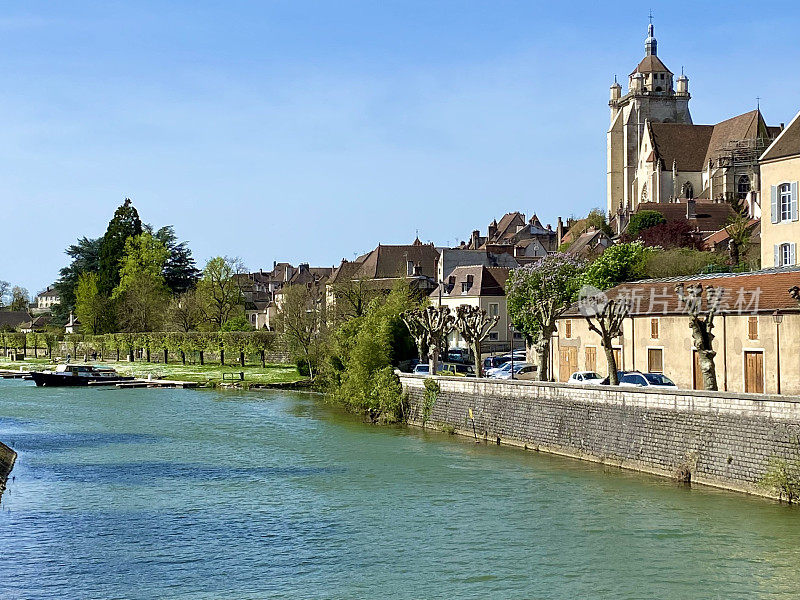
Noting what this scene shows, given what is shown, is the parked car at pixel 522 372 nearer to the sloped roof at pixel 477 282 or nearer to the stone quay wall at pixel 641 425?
the stone quay wall at pixel 641 425

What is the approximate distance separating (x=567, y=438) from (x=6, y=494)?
16.2 metres

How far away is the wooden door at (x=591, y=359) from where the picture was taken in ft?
142

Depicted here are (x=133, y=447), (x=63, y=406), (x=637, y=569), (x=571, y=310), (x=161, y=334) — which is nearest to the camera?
(x=637, y=569)

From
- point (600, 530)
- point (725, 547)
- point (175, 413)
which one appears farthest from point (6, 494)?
point (175, 413)

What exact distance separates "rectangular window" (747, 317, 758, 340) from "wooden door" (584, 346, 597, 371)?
1057 cm

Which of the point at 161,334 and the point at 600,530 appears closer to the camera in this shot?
the point at 600,530

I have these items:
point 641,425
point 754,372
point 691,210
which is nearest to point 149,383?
point 754,372

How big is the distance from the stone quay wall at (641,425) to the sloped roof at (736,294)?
6012mm

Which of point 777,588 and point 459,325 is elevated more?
point 459,325

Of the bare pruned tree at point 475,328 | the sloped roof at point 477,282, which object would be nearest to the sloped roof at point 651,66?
the sloped roof at point 477,282

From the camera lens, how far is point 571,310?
4675 cm

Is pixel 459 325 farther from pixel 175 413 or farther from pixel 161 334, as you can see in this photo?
pixel 161 334

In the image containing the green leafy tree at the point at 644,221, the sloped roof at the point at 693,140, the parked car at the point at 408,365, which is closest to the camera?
the parked car at the point at 408,365

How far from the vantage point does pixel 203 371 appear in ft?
253
